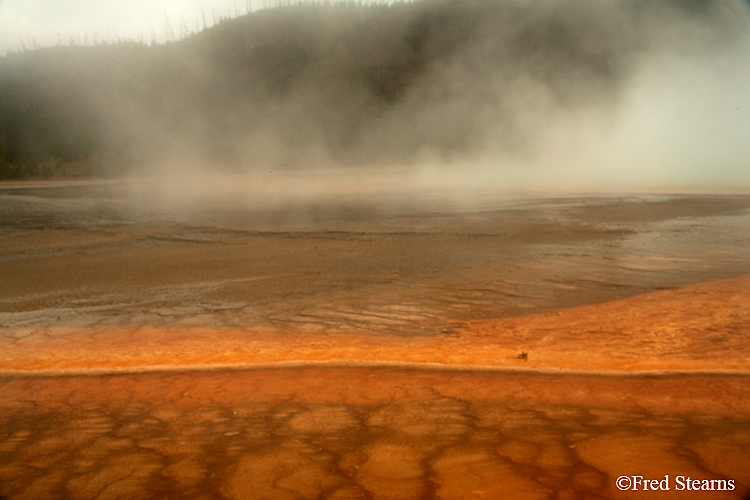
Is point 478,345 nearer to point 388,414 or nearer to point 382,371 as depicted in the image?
point 382,371

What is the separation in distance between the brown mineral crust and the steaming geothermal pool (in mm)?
29

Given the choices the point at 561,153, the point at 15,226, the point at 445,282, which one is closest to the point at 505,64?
the point at 561,153

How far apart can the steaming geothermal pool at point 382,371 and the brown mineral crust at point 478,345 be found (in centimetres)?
3

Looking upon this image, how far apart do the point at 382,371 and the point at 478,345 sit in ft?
3.59

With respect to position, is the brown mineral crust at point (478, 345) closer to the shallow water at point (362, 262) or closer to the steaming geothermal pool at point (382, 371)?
the steaming geothermal pool at point (382, 371)

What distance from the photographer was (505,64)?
154 feet

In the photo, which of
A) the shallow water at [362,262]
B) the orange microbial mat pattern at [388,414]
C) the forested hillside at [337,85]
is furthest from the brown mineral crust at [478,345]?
the forested hillside at [337,85]

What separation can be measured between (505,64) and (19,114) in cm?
3776

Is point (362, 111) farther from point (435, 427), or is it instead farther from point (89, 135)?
point (435, 427)

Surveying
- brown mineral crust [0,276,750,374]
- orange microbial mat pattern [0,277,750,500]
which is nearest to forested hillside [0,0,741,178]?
brown mineral crust [0,276,750,374]

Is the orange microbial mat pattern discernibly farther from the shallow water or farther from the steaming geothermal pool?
the shallow water

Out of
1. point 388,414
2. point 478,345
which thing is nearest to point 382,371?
point 388,414

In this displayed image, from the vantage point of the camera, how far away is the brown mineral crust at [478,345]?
460 centimetres

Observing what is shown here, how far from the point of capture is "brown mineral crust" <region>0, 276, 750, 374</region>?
4602 millimetres
